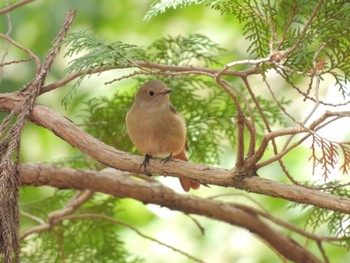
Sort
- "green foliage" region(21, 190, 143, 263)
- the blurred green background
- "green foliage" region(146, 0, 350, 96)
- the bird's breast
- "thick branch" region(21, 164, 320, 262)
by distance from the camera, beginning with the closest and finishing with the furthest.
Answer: "green foliage" region(146, 0, 350, 96), "thick branch" region(21, 164, 320, 262), the bird's breast, "green foliage" region(21, 190, 143, 263), the blurred green background

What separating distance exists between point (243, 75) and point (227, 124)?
1177 millimetres

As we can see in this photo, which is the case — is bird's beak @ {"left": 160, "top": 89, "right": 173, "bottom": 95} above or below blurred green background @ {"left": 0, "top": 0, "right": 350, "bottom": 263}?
below

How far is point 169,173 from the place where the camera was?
2.23m

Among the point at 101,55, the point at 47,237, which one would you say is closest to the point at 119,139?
the point at 47,237

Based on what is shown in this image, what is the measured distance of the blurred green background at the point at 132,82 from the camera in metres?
4.37

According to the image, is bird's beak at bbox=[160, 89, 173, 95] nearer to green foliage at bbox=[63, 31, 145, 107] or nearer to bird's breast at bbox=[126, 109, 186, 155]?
bird's breast at bbox=[126, 109, 186, 155]

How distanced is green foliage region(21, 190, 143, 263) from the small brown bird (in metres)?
0.48

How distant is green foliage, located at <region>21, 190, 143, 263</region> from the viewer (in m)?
3.09

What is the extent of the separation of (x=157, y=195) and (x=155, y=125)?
291mm

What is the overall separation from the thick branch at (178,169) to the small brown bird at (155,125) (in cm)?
54

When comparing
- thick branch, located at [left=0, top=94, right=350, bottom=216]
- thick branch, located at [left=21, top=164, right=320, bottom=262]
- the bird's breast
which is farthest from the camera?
the bird's breast

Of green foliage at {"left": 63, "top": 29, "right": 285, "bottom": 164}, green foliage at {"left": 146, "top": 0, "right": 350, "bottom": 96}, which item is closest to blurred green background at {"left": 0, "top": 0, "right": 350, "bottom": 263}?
green foliage at {"left": 63, "top": 29, "right": 285, "bottom": 164}

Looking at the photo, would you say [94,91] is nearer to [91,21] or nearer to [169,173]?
[91,21]

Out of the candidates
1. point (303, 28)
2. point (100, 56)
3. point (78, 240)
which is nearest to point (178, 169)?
point (100, 56)
